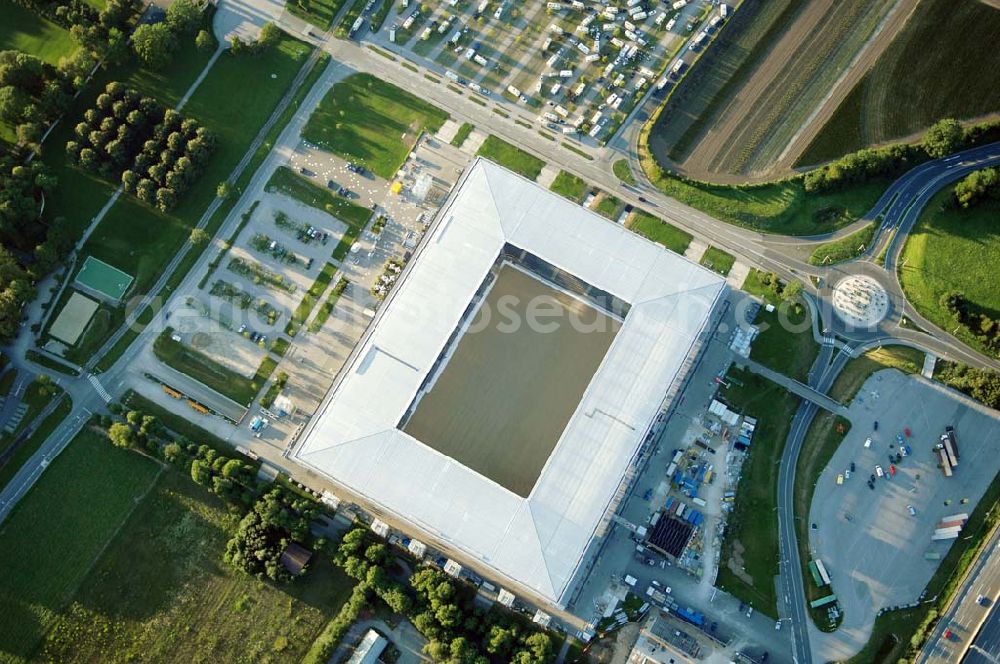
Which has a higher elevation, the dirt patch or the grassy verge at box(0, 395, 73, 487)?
the dirt patch

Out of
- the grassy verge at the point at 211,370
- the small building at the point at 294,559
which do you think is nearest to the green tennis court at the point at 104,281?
the grassy verge at the point at 211,370

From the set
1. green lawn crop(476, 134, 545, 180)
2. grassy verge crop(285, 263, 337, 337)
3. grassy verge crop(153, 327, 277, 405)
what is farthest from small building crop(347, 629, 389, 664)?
green lawn crop(476, 134, 545, 180)

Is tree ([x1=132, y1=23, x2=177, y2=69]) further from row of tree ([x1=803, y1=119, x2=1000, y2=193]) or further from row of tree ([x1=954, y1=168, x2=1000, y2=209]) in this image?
row of tree ([x1=954, y1=168, x2=1000, y2=209])

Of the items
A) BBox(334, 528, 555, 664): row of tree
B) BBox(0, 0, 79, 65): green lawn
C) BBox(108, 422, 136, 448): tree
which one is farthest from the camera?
BBox(0, 0, 79, 65): green lawn

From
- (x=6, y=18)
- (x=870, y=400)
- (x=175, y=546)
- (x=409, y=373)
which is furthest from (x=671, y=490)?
(x=6, y=18)

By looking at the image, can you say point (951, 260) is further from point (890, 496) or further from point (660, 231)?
point (660, 231)

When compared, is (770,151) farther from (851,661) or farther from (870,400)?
(851,661)

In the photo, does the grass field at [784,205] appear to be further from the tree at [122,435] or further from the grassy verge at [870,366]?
the tree at [122,435]
